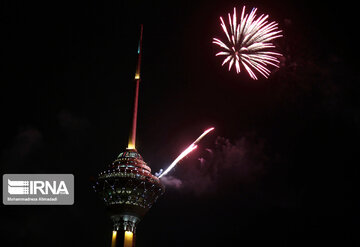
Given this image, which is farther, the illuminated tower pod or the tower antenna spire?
the tower antenna spire

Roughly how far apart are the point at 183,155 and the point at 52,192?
62.9ft

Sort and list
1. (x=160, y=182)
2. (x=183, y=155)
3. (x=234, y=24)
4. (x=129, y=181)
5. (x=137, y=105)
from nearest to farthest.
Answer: (x=234, y=24) < (x=183, y=155) < (x=129, y=181) < (x=160, y=182) < (x=137, y=105)

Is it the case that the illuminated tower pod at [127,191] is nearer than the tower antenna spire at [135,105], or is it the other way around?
the illuminated tower pod at [127,191]

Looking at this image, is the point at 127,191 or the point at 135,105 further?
the point at 135,105

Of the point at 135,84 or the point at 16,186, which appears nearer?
the point at 16,186

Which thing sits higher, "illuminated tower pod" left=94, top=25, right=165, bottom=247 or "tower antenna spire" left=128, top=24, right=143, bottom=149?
"tower antenna spire" left=128, top=24, right=143, bottom=149

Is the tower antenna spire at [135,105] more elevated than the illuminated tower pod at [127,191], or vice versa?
the tower antenna spire at [135,105]

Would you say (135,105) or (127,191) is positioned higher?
(135,105)

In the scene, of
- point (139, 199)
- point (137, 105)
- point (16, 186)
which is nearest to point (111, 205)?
point (139, 199)

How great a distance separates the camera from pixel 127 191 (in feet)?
246

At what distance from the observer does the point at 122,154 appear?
3071 inches

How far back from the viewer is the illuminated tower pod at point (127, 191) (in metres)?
74.4

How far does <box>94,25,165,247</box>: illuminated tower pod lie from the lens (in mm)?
74438

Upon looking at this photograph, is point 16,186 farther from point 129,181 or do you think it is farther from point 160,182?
point 160,182
